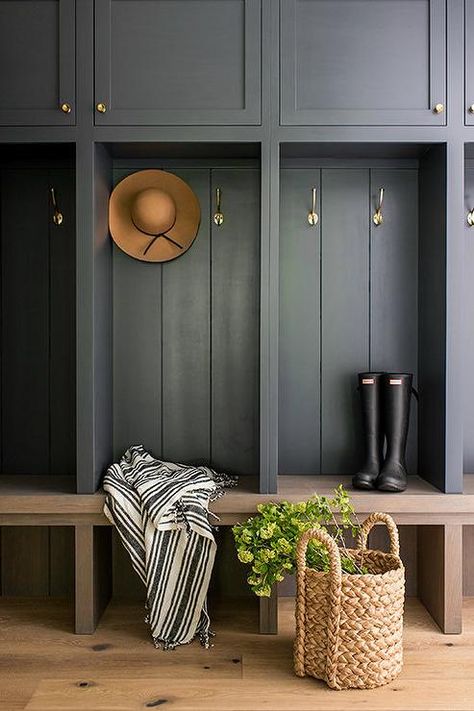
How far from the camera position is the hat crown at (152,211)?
2754mm

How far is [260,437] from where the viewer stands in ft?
8.44

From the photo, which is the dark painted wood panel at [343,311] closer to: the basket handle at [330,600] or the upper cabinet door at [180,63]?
the upper cabinet door at [180,63]

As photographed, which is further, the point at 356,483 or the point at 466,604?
the point at 466,604

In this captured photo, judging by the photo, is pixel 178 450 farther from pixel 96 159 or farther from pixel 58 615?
pixel 96 159

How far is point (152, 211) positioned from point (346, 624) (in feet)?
5.11

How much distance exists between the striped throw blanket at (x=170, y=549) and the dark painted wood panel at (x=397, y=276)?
3.01ft

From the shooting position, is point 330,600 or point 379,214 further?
point 379,214

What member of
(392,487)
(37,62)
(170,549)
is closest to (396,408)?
(392,487)

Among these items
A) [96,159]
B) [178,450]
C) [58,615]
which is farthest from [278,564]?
[96,159]

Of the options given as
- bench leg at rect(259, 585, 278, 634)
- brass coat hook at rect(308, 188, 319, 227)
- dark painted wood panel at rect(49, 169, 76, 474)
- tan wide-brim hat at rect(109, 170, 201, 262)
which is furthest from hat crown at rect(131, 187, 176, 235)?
bench leg at rect(259, 585, 278, 634)

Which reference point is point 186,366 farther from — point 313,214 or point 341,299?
point 313,214

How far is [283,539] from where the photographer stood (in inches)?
92.4

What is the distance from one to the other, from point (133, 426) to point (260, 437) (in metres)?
0.63

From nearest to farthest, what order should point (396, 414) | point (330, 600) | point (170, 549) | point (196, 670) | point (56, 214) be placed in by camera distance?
point (330, 600), point (196, 670), point (170, 549), point (396, 414), point (56, 214)
